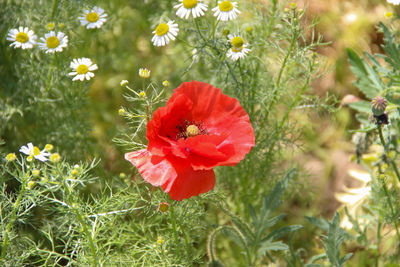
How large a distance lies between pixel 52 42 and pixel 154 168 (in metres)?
0.76

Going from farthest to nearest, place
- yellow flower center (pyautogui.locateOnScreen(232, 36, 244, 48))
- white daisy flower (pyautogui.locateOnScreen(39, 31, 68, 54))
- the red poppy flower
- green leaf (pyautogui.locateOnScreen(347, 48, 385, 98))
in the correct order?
1. green leaf (pyautogui.locateOnScreen(347, 48, 385, 98))
2. white daisy flower (pyautogui.locateOnScreen(39, 31, 68, 54))
3. yellow flower center (pyautogui.locateOnScreen(232, 36, 244, 48))
4. the red poppy flower

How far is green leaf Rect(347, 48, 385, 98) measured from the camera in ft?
5.84

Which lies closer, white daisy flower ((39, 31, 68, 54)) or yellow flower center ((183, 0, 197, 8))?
yellow flower center ((183, 0, 197, 8))

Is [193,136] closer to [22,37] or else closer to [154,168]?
[154,168]

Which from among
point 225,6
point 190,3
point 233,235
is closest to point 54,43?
point 190,3

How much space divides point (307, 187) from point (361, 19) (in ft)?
4.08

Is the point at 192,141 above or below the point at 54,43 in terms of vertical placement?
below

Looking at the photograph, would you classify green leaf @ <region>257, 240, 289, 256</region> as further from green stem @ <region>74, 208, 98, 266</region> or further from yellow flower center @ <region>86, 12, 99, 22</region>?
yellow flower center @ <region>86, 12, 99, 22</region>

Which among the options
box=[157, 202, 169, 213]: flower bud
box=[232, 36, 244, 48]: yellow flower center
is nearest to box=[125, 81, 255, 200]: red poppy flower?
box=[157, 202, 169, 213]: flower bud

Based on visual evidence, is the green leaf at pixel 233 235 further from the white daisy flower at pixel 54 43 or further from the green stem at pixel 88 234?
the white daisy flower at pixel 54 43

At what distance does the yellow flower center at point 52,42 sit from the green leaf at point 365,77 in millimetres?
1134

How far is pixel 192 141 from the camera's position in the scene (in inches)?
44.1

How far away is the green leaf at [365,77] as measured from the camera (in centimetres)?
178

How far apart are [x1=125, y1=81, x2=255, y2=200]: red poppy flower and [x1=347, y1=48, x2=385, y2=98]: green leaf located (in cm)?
76
